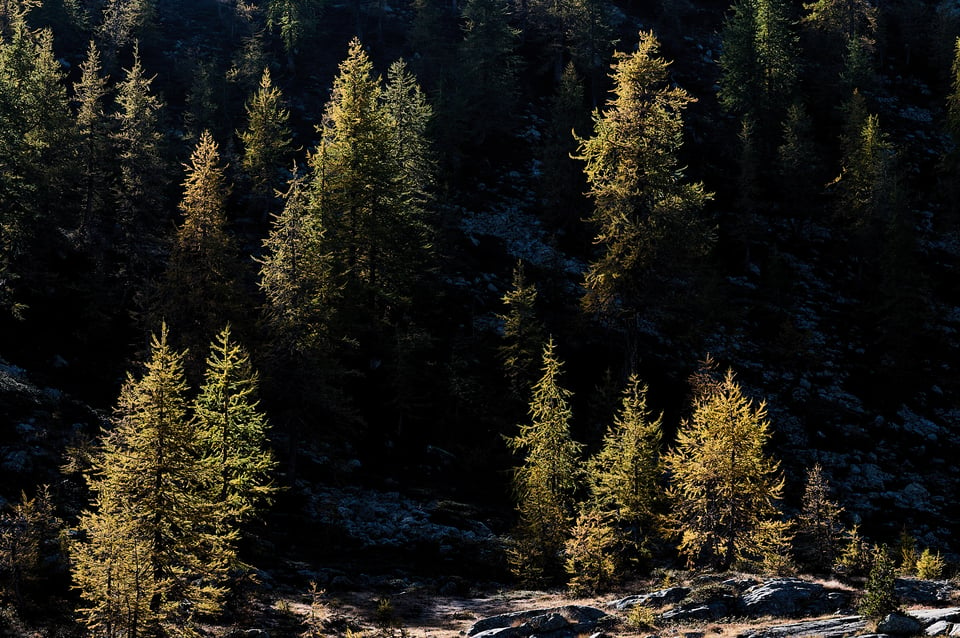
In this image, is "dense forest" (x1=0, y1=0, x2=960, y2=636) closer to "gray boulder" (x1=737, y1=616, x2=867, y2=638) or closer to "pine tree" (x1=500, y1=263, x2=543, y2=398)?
"pine tree" (x1=500, y1=263, x2=543, y2=398)

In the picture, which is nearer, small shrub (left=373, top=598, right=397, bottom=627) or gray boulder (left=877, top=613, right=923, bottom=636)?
gray boulder (left=877, top=613, right=923, bottom=636)

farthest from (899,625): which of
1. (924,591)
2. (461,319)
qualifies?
(461,319)

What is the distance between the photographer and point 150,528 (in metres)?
14.5

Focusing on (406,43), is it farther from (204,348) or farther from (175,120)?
(204,348)

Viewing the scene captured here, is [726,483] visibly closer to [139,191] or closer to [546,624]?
[546,624]

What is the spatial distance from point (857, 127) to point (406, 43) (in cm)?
3773

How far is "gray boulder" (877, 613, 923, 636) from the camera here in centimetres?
1253

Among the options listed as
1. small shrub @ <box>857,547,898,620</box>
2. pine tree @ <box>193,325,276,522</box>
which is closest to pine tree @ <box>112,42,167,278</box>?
pine tree @ <box>193,325,276,522</box>

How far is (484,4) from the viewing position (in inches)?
2224

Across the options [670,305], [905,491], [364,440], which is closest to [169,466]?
[364,440]

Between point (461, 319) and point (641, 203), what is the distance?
10921 mm

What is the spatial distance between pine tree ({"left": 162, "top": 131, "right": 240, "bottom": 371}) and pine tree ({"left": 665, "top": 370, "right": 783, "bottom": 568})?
1690 centimetres

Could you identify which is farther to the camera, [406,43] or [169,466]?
[406,43]

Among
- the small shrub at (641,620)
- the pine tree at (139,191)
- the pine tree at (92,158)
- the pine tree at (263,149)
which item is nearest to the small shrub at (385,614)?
the small shrub at (641,620)
